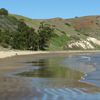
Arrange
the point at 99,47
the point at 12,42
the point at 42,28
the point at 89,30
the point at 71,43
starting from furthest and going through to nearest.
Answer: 1. the point at 89,30
2. the point at 99,47
3. the point at 71,43
4. the point at 42,28
5. the point at 12,42

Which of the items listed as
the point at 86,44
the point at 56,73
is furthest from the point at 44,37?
the point at 56,73

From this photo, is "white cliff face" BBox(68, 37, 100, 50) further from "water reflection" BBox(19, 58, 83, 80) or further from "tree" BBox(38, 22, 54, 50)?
"water reflection" BBox(19, 58, 83, 80)

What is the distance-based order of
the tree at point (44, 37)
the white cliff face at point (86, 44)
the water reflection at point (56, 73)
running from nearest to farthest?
1. the water reflection at point (56, 73)
2. the tree at point (44, 37)
3. the white cliff face at point (86, 44)

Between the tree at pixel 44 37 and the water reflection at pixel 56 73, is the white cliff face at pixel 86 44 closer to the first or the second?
the tree at pixel 44 37

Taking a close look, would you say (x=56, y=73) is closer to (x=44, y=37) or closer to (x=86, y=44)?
(x=44, y=37)

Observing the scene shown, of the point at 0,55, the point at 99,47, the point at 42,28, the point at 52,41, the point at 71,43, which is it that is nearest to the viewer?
the point at 0,55

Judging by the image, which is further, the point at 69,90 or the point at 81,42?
the point at 81,42

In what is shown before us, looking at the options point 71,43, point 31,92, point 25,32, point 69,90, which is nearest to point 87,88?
point 69,90

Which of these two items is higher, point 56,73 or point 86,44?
point 86,44

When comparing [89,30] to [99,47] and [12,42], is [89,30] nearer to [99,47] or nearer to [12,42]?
[99,47]

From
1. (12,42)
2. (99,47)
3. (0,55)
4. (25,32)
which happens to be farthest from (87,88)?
(99,47)

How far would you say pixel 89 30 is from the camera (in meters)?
197

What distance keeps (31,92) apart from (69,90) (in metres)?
2.04

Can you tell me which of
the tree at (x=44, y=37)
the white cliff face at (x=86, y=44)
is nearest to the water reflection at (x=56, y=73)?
the tree at (x=44, y=37)
